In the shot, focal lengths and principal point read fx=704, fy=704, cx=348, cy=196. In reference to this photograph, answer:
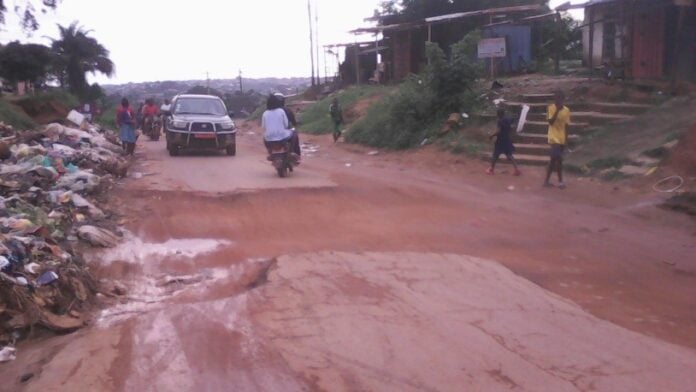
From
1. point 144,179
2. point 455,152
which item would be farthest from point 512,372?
point 455,152

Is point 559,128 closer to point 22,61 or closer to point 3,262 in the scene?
point 3,262

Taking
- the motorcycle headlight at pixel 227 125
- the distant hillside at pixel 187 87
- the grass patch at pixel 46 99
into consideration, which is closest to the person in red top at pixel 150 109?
the grass patch at pixel 46 99

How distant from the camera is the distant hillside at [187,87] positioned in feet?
224

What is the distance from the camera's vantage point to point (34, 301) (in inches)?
213

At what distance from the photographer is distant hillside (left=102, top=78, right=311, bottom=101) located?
224 ft

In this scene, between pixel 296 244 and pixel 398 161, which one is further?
pixel 398 161

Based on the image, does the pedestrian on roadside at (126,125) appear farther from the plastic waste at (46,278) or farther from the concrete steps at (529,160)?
the plastic waste at (46,278)

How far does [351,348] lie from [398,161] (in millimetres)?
12779

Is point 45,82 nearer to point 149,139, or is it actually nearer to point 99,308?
point 149,139

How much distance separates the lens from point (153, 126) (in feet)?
81.1

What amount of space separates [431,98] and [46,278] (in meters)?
14.5

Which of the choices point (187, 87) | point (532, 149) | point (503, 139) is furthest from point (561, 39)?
point (187, 87)

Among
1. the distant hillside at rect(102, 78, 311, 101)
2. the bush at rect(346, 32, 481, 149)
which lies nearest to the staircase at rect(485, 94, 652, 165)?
the bush at rect(346, 32, 481, 149)

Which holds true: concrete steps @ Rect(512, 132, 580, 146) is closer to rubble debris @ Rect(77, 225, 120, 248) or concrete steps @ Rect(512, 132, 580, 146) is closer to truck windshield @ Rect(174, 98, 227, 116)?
truck windshield @ Rect(174, 98, 227, 116)
